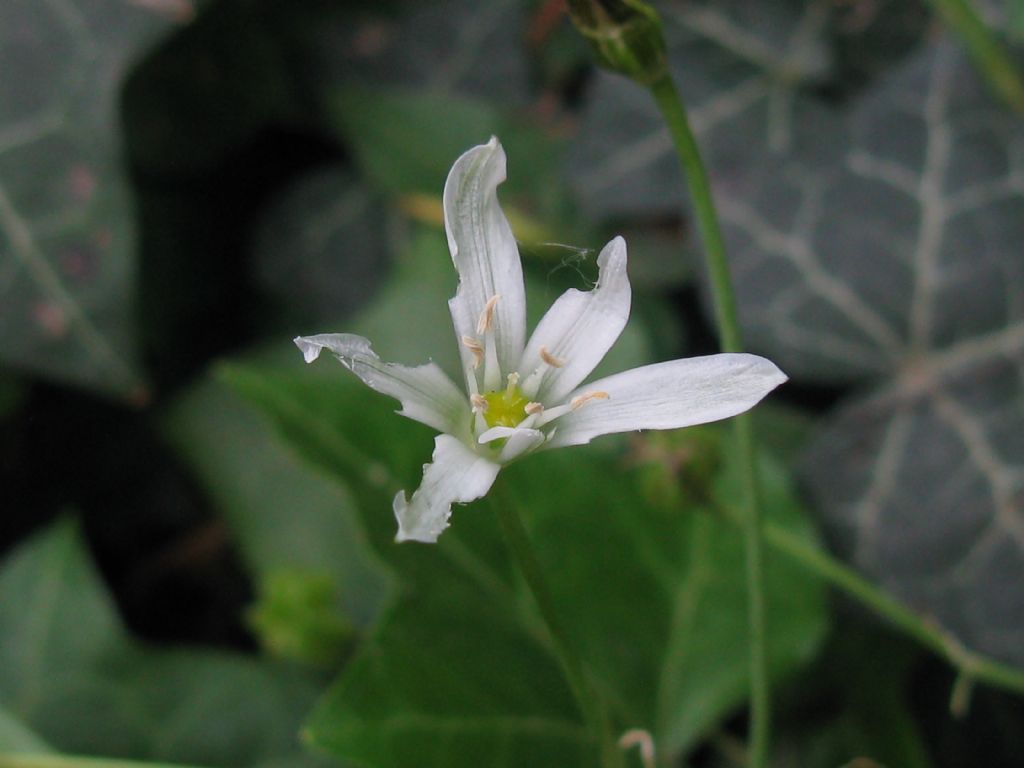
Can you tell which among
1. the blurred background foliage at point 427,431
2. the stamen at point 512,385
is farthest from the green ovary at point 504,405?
the blurred background foliage at point 427,431

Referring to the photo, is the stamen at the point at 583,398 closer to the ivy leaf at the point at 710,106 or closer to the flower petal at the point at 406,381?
the flower petal at the point at 406,381

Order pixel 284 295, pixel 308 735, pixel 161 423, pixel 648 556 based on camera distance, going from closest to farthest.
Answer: pixel 308 735, pixel 648 556, pixel 161 423, pixel 284 295

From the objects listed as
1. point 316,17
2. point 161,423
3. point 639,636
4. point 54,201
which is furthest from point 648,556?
point 316,17

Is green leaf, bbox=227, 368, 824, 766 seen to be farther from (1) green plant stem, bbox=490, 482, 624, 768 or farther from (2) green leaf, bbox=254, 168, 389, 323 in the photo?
(2) green leaf, bbox=254, 168, 389, 323

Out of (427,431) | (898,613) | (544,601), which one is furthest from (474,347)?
(898,613)

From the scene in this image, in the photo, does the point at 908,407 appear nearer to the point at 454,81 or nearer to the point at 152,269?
the point at 454,81

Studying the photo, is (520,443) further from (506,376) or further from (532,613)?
(532,613)
